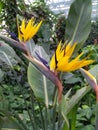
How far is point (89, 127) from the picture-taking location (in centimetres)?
128

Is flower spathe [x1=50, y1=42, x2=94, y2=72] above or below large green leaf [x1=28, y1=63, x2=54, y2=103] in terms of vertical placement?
above

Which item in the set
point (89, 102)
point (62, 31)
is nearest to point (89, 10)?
point (89, 102)

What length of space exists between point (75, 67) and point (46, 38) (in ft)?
3.95

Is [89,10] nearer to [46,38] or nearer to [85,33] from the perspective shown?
[85,33]

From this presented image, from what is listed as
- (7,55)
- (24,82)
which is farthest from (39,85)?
(24,82)

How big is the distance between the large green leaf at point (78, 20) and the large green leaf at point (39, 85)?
0.20m

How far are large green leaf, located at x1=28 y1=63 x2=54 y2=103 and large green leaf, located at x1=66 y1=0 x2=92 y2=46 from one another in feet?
0.64

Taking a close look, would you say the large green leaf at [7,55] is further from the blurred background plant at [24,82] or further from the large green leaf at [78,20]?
the large green leaf at [78,20]

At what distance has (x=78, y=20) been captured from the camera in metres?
1.24

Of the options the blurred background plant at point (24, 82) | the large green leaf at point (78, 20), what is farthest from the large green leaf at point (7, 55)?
the large green leaf at point (78, 20)

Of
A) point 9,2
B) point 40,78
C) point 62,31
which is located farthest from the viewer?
point 62,31

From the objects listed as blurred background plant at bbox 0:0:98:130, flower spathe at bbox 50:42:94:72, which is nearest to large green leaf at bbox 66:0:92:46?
blurred background plant at bbox 0:0:98:130

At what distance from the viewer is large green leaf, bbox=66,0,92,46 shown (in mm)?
1230

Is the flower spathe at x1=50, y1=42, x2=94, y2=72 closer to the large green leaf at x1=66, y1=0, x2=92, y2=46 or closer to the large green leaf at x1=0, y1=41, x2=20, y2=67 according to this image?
the large green leaf at x1=0, y1=41, x2=20, y2=67
